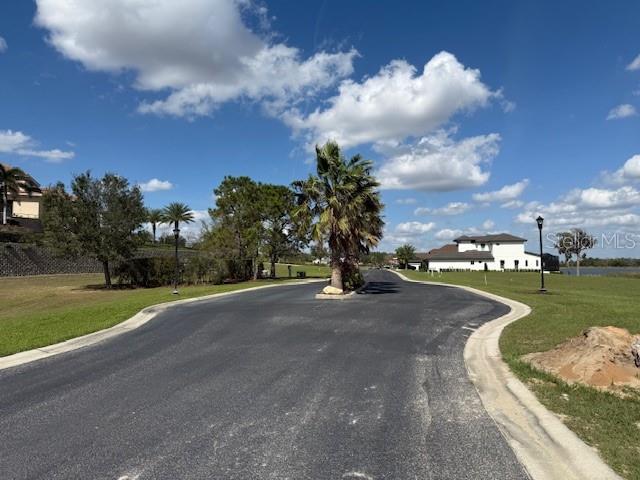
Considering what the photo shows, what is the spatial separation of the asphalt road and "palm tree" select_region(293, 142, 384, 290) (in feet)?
40.7

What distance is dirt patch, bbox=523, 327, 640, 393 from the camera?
6402mm

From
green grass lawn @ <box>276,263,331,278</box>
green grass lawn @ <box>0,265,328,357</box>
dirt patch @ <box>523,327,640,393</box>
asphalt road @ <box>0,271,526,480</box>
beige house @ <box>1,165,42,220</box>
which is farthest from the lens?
beige house @ <box>1,165,42,220</box>

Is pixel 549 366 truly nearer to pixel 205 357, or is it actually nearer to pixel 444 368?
pixel 444 368

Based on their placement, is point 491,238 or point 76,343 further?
point 491,238

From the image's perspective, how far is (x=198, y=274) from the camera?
3953 centimetres

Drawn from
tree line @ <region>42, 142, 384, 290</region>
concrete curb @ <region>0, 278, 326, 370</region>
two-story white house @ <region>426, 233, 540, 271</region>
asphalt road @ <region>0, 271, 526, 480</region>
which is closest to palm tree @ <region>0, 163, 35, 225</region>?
tree line @ <region>42, 142, 384, 290</region>

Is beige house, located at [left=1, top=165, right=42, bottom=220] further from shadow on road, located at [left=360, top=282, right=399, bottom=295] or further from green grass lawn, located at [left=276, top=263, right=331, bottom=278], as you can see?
shadow on road, located at [left=360, top=282, right=399, bottom=295]

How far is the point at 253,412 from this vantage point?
5578 mm

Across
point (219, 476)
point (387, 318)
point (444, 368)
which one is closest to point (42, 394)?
point (219, 476)

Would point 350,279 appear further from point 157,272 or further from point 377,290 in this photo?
point 157,272

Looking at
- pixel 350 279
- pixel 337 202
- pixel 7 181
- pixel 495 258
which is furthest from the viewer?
pixel 495 258

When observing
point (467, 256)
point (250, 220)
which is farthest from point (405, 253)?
point (250, 220)

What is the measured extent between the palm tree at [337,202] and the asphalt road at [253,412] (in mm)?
12395

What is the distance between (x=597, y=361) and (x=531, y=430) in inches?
103
